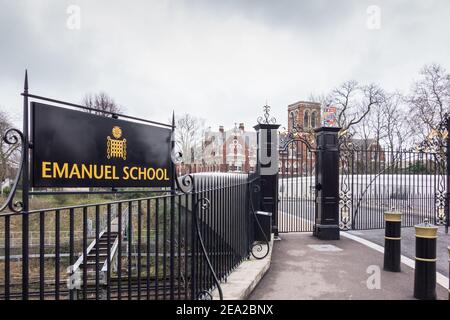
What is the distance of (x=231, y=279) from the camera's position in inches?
198

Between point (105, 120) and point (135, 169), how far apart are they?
0.49 metres

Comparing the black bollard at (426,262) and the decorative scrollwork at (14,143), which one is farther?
the black bollard at (426,262)

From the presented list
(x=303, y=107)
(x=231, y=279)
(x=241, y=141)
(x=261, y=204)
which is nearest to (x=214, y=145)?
(x=241, y=141)

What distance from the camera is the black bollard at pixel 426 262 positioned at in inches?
188

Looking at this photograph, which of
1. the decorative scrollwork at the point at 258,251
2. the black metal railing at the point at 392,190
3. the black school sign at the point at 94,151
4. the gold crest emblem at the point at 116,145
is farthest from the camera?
the black metal railing at the point at 392,190

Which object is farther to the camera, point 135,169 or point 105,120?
point 135,169

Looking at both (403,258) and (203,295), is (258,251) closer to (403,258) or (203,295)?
(203,295)

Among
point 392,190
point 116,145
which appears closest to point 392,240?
point 116,145

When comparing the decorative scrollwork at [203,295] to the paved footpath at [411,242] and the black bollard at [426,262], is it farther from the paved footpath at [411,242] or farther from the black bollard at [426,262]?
the paved footpath at [411,242]

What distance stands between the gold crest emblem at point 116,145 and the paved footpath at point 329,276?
3304mm

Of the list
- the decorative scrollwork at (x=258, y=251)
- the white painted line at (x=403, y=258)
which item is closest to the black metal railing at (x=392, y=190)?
the white painted line at (x=403, y=258)

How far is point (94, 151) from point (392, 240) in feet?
18.8

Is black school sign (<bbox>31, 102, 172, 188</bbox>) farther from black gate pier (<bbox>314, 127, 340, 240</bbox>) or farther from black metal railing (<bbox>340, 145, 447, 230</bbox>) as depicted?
black metal railing (<bbox>340, 145, 447, 230</bbox>)
